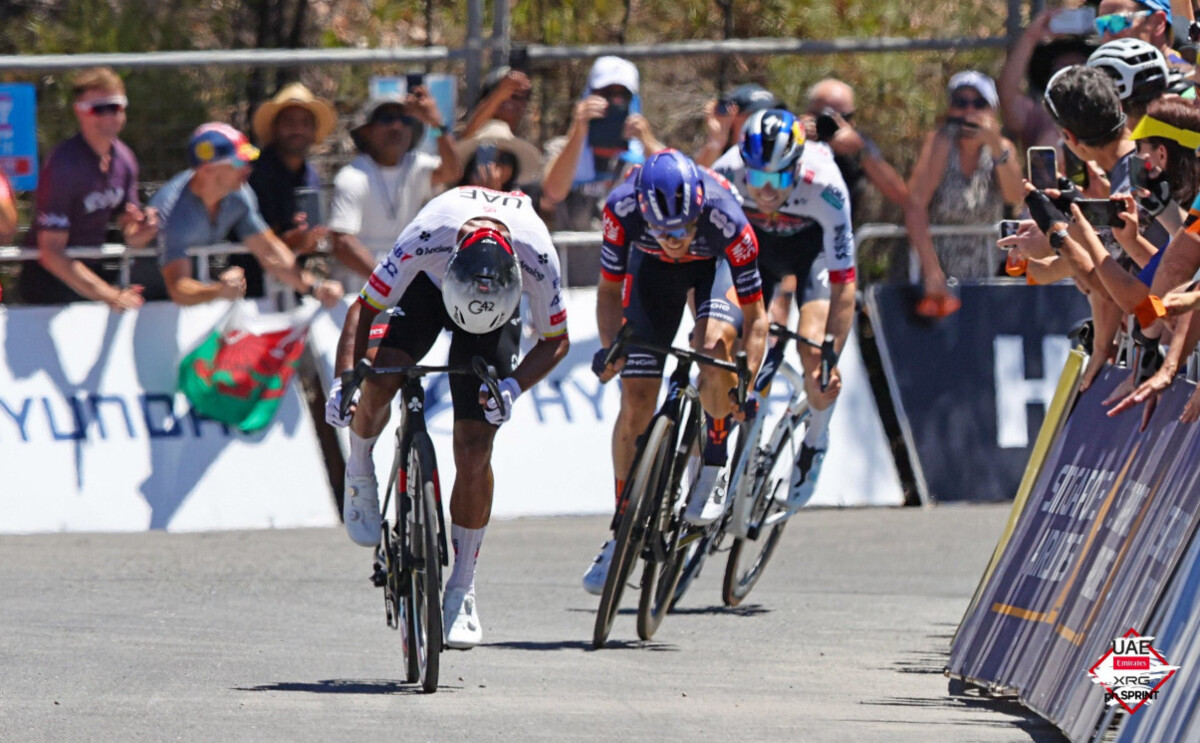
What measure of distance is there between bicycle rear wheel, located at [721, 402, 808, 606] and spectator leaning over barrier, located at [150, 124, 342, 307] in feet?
10.4

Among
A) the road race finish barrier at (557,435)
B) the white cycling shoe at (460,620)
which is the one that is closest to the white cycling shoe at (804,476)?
the road race finish barrier at (557,435)

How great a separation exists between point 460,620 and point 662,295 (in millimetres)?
2460

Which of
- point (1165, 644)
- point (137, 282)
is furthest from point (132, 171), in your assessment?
point (1165, 644)

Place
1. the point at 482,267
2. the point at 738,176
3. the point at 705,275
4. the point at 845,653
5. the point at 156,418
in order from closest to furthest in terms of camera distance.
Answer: the point at 482,267, the point at 845,653, the point at 705,275, the point at 738,176, the point at 156,418

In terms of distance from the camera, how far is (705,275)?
29.7 feet

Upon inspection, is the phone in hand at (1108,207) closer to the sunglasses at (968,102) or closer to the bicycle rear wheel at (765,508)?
the bicycle rear wheel at (765,508)

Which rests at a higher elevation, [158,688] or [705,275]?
[705,275]

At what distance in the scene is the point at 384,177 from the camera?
1138 centimetres

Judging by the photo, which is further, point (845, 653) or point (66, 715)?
point (845, 653)

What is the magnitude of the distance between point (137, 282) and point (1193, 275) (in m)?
6.64

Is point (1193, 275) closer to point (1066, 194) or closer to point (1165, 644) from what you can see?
point (1066, 194)

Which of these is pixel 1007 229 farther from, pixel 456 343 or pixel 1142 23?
pixel 1142 23

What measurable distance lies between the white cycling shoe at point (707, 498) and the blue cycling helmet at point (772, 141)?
5.05ft

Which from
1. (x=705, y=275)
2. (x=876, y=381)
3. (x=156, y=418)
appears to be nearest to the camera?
(x=705, y=275)
